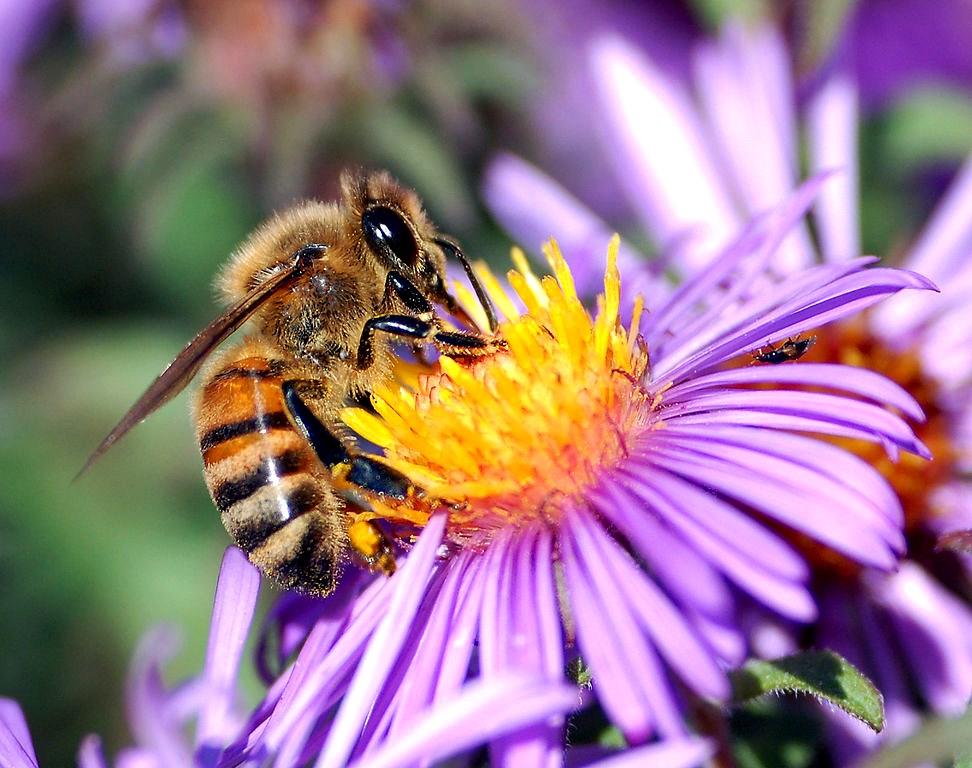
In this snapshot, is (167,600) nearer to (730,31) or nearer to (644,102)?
(644,102)

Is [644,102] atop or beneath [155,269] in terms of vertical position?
beneath

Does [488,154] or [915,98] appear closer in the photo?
[915,98]

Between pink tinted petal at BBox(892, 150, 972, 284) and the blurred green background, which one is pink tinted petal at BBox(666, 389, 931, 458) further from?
pink tinted petal at BBox(892, 150, 972, 284)

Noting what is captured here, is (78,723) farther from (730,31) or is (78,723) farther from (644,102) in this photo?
(730,31)

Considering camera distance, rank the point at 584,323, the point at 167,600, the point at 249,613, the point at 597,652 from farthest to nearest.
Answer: the point at 167,600 → the point at 584,323 → the point at 249,613 → the point at 597,652

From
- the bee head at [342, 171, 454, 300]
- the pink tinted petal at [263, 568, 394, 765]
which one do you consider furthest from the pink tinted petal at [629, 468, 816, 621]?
the bee head at [342, 171, 454, 300]

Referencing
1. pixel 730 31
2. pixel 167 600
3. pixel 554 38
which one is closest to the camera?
pixel 730 31

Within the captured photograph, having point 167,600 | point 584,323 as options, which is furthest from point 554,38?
point 584,323

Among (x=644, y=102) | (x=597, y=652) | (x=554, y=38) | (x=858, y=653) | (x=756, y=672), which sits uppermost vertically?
(x=554, y=38)
